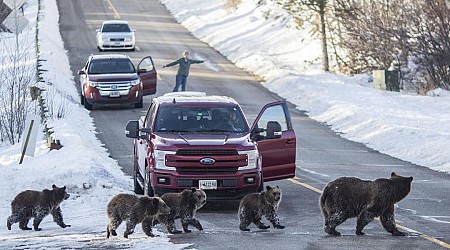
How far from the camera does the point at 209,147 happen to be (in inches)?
637

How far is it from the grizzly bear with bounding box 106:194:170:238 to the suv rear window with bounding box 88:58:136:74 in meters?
20.9

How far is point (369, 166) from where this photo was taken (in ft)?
76.6

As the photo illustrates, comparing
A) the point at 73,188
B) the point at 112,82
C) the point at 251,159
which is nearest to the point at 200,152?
the point at 251,159

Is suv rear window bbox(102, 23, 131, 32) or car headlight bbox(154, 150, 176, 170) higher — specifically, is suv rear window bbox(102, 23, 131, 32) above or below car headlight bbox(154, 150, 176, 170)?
above

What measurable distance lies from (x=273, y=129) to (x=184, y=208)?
10.3 ft

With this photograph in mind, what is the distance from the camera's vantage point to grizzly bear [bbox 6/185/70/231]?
49.8 ft

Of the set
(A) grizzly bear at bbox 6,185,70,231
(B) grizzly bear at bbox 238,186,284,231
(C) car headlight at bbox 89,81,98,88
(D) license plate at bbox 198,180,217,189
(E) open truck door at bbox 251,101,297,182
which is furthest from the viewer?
(C) car headlight at bbox 89,81,98,88

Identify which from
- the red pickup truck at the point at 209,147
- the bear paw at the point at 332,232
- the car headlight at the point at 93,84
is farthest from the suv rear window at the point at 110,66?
the bear paw at the point at 332,232

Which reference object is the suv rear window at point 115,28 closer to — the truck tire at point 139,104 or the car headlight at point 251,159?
the truck tire at point 139,104

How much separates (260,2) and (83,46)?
17691mm

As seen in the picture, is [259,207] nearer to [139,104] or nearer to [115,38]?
[139,104]

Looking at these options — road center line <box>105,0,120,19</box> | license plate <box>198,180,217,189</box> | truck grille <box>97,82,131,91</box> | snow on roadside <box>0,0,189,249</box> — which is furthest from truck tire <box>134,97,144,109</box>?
road center line <box>105,0,120,19</box>

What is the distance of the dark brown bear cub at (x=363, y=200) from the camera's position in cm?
1398

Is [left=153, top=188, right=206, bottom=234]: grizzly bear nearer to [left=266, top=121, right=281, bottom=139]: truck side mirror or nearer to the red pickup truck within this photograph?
the red pickup truck
